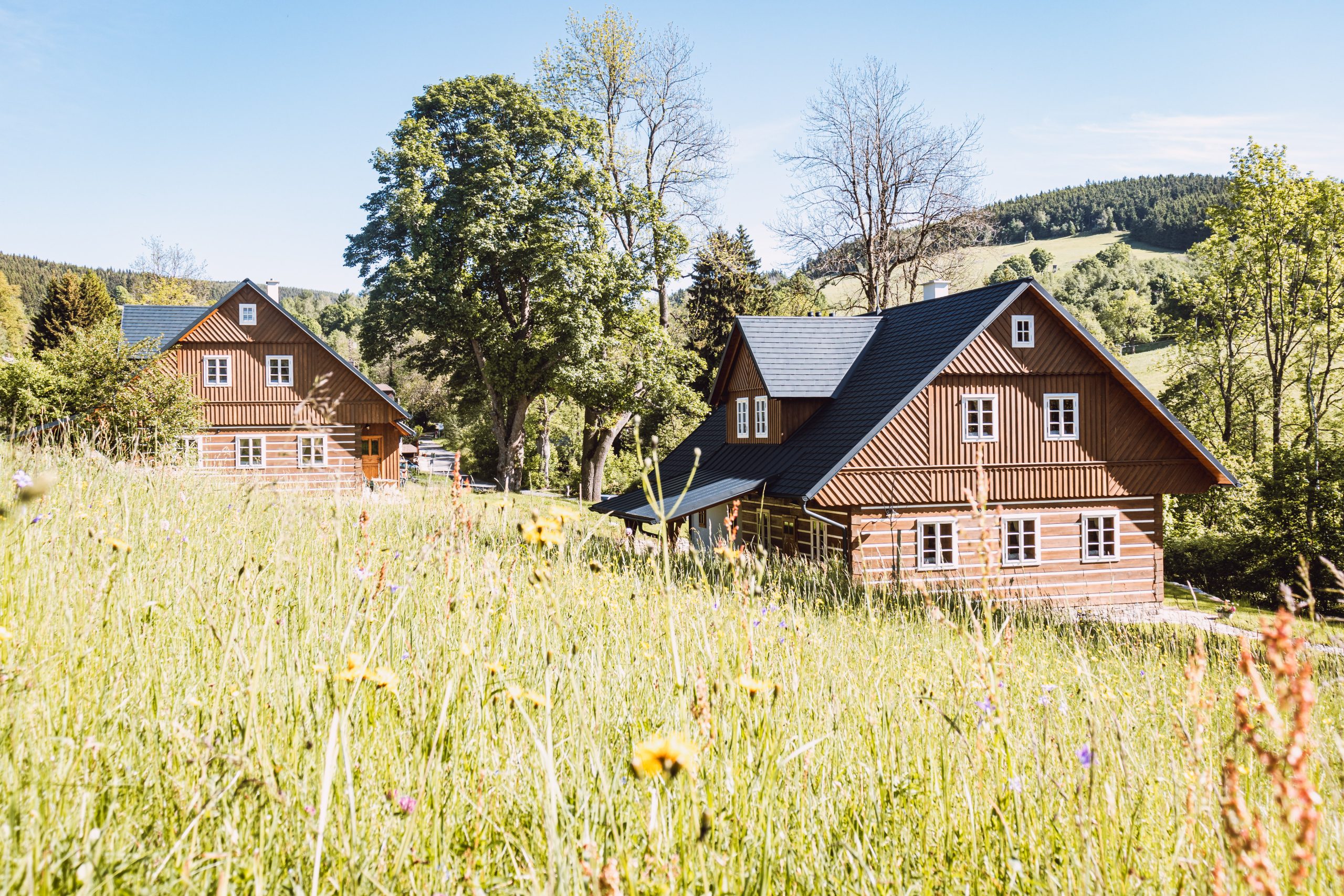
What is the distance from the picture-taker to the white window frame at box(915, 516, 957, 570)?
1997cm

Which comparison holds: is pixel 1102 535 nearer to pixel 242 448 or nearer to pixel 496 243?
pixel 496 243

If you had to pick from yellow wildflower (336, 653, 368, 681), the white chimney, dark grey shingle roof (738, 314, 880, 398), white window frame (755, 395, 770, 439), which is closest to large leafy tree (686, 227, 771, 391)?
the white chimney

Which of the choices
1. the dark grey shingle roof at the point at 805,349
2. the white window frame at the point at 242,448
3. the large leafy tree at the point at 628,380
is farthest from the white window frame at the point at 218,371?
the dark grey shingle roof at the point at 805,349

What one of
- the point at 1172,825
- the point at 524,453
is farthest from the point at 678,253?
the point at 1172,825

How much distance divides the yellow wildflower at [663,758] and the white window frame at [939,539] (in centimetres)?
1963

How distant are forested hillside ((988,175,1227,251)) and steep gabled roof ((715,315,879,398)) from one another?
3148 inches

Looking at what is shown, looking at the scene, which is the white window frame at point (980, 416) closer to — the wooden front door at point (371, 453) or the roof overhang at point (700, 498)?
the roof overhang at point (700, 498)

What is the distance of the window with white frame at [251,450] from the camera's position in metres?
31.7

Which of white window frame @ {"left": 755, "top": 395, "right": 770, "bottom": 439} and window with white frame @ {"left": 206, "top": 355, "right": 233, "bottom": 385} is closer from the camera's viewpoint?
white window frame @ {"left": 755, "top": 395, "right": 770, "bottom": 439}

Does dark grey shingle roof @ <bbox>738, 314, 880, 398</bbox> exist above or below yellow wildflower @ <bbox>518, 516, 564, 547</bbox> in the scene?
above

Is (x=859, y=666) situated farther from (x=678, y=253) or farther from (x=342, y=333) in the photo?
(x=342, y=333)

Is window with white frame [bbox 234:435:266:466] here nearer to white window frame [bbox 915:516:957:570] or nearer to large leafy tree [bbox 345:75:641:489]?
large leafy tree [bbox 345:75:641:489]

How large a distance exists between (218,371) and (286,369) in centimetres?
229

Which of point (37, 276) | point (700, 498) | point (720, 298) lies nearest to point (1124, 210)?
point (720, 298)
